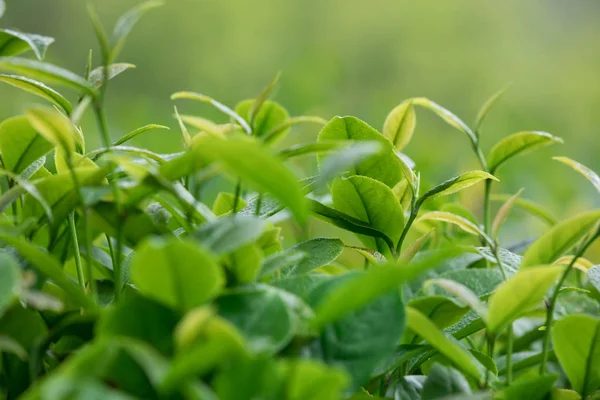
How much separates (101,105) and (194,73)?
9.09 ft

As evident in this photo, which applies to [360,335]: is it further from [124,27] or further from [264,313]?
[124,27]

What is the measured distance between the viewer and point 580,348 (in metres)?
0.31

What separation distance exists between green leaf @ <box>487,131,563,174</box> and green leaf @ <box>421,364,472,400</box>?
153 millimetres

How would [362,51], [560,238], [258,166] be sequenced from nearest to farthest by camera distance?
[258,166]
[560,238]
[362,51]

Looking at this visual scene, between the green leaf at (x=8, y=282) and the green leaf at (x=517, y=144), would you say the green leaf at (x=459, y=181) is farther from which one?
the green leaf at (x=8, y=282)

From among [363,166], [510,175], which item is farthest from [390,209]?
[510,175]

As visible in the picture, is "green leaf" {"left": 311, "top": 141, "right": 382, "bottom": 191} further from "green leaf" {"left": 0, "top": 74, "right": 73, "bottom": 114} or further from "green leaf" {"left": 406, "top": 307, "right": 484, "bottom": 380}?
"green leaf" {"left": 0, "top": 74, "right": 73, "bottom": 114}

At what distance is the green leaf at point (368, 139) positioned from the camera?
36cm

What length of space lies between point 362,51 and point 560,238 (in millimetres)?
3056

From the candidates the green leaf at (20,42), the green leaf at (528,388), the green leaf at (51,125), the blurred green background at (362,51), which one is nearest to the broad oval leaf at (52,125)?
the green leaf at (51,125)

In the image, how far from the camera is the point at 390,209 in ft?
1.17

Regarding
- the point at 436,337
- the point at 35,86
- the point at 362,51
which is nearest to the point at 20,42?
the point at 35,86

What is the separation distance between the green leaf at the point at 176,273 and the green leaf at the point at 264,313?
0.01 m

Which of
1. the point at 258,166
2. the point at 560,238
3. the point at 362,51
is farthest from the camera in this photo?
the point at 362,51
